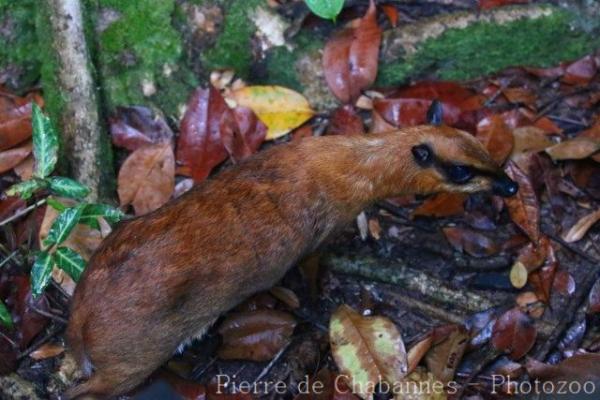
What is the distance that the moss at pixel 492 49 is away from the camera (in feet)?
19.3

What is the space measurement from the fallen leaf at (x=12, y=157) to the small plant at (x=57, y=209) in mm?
785

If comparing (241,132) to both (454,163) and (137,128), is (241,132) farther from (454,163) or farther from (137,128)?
(454,163)

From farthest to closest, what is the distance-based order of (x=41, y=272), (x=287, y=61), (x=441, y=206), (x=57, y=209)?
(x=287, y=61)
(x=441, y=206)
(x=57, y=209)
(x=41, y=272)

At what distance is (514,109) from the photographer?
579cm

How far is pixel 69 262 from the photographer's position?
4465mm

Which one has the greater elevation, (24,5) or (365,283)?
(24,5)

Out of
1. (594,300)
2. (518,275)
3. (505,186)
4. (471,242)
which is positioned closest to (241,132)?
(471,242)

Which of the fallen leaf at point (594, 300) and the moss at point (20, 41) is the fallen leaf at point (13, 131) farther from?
the fallen leaf at point (594, 300)

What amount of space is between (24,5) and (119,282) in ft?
7.67

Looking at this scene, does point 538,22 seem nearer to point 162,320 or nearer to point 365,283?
point 365,283

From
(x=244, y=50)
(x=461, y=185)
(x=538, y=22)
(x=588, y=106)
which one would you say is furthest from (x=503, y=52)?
(x=244, y=50)

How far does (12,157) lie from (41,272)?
128 cm

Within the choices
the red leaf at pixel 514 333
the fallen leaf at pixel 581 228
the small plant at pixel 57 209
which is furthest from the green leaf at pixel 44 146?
the fallen leaf at pixel 581 228

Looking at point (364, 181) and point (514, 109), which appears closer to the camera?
point (364, 181)
